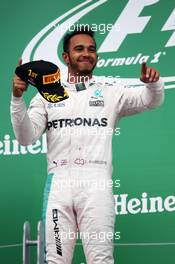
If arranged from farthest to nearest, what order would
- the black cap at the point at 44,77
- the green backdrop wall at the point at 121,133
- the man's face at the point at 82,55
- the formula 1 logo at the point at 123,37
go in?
the formula 1 logo at the point at 123,37 < the green backdrop wall at the point at 121,133 < the man's face at the point at 82,55 < the black cap at the point at 44,77

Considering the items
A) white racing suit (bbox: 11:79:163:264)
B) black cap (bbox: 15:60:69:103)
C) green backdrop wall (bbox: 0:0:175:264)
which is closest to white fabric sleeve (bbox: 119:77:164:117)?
white racing suit (bbox: 11:79:163:264)

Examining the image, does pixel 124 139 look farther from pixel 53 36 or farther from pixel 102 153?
pixel 102 153

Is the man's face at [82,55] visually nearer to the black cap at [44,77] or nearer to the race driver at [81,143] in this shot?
the race driver at [81,143]

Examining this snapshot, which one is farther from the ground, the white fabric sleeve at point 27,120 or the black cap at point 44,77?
the black cap at point 44,77

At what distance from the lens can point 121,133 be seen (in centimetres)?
439

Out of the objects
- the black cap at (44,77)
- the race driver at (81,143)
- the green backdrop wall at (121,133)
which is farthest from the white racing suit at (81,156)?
the green backdrop wall at (121,133)

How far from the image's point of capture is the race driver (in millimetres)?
3154

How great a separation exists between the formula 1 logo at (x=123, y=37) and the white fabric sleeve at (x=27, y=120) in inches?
42.6

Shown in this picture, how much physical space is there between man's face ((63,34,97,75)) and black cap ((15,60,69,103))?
0.28m

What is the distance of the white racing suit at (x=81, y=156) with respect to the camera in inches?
124

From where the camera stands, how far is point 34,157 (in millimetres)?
4430

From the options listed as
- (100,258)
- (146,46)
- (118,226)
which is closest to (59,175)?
(100,258)

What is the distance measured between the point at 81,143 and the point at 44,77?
1.09 feet

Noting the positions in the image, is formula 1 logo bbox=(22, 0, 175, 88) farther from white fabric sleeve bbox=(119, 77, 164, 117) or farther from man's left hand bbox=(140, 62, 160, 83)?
man's left hand bbox=(140, 62, 160, 83)
